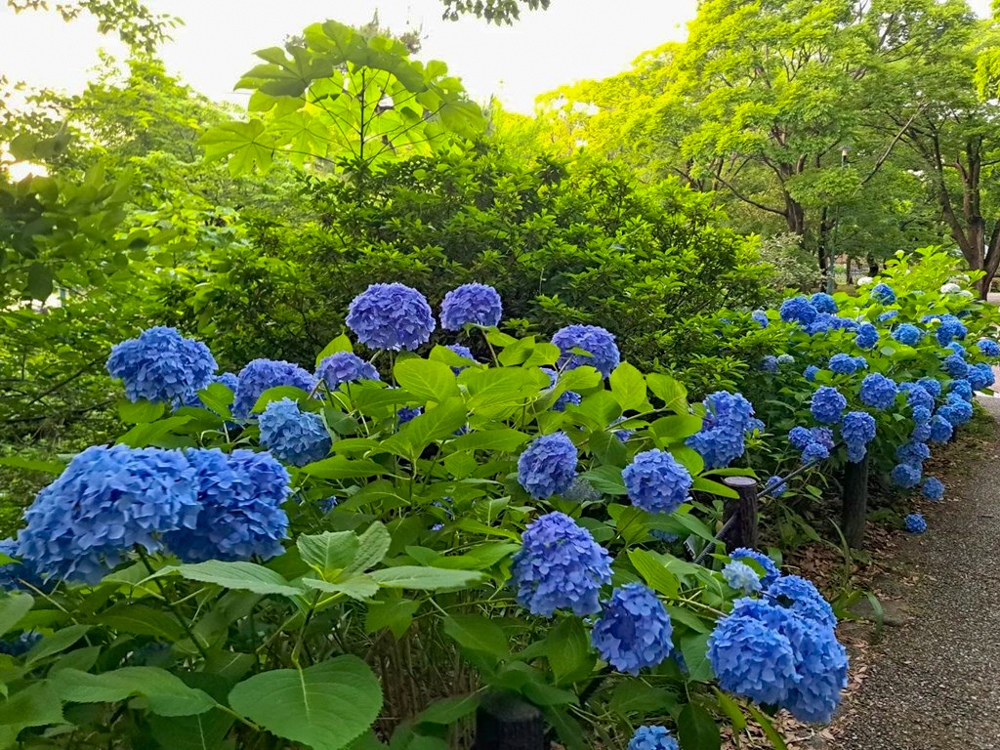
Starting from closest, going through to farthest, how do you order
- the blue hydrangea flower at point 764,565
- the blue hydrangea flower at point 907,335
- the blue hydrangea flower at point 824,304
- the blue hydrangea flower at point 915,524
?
the blue hydrangea flower at point 764,565 → the blue hydrangea flower at point 915,524 → the blue hydrangea flower at point 907,335 → the blue hydrangea flower at point 824,304

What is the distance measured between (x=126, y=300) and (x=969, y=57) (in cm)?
1476

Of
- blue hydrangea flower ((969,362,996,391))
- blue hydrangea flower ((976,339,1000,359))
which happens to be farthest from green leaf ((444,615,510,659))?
blue hydrangea flower ((976,339,1000,359))

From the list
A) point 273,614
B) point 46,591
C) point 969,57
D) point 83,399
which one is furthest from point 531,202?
point 969,57

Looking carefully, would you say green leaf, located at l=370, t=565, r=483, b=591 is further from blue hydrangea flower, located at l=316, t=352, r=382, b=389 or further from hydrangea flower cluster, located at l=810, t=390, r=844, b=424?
hydrangea flower cluster, located at l=810, t=390, r=844, b=424

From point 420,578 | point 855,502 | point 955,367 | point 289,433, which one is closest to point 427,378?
point 289,433

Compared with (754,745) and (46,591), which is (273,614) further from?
(754,745)

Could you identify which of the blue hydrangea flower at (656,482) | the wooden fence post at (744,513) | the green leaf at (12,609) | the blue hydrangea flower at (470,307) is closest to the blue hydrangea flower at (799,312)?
the wooden fence post at (744,513)

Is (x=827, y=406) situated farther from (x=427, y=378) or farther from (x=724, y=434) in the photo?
(x=427, y=378)

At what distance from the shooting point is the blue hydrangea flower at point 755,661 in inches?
40.9

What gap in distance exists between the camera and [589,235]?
11.6 feet

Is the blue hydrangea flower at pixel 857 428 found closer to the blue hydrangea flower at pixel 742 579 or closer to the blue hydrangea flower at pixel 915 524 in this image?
the blue hydrangea flower at pixel 915 524

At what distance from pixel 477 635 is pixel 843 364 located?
11.0 feet

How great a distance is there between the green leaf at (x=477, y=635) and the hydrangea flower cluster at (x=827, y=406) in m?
2.74

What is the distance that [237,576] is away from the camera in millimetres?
758
